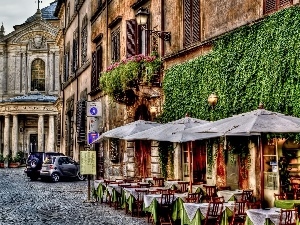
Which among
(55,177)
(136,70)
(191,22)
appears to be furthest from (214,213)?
(55,177)

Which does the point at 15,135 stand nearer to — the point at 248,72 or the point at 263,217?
the point at 248,72

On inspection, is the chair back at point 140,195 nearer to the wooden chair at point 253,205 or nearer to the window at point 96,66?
the wooden chair at point 253,205

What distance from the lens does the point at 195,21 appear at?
17109 millimetres

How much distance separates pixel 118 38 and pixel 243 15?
1068 centimetres

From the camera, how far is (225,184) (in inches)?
587

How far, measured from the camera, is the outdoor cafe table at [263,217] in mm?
9328

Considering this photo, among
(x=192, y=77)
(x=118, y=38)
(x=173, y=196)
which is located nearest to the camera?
(x=173, y=196)

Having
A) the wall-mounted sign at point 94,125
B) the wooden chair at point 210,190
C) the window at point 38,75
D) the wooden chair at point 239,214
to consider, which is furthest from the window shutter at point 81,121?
the window at point 38,75

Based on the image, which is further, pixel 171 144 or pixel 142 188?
pixel 171 144

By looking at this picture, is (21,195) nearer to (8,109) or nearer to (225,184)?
(225,184)

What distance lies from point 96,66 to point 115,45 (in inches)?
140

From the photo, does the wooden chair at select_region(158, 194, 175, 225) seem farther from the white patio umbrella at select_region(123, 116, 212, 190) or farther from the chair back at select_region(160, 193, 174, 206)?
the white patio umbrella at select_region(123, 116, 212, 190)

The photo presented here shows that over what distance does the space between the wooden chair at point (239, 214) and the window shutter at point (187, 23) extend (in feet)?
25.3

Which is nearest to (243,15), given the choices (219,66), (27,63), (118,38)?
(219,66)
